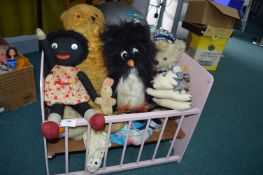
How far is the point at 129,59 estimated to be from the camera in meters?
0.97

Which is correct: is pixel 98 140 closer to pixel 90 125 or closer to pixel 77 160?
pixel 90 125

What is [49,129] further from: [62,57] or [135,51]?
[135,51]

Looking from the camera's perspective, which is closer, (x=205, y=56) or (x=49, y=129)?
(x=49, y=129)

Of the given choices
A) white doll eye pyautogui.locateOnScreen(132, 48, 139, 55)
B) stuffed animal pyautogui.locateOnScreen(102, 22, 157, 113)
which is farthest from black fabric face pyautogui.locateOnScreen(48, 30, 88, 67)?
white doll eye pyautogui.locateOnScreen(132, 48, 139, 55)

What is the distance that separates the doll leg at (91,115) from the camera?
32.7 inches

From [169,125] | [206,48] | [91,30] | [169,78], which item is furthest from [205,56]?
[91,30]

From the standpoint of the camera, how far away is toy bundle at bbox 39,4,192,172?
95 cm

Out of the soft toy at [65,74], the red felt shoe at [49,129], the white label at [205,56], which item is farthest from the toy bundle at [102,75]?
the white label at [205,56]

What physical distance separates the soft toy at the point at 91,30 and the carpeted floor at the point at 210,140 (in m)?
0.47

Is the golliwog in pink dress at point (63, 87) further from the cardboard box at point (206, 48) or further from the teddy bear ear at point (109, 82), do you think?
the cardboard box at point (206, 48)

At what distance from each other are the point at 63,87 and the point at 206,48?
5.39 feet

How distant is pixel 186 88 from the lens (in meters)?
1.06

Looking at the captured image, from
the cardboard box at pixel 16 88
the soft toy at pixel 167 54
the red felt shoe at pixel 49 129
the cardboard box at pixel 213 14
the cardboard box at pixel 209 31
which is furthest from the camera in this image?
the cardboard box at pixel 209 31

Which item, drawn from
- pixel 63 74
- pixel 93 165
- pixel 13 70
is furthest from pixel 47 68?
pixel 93 165
